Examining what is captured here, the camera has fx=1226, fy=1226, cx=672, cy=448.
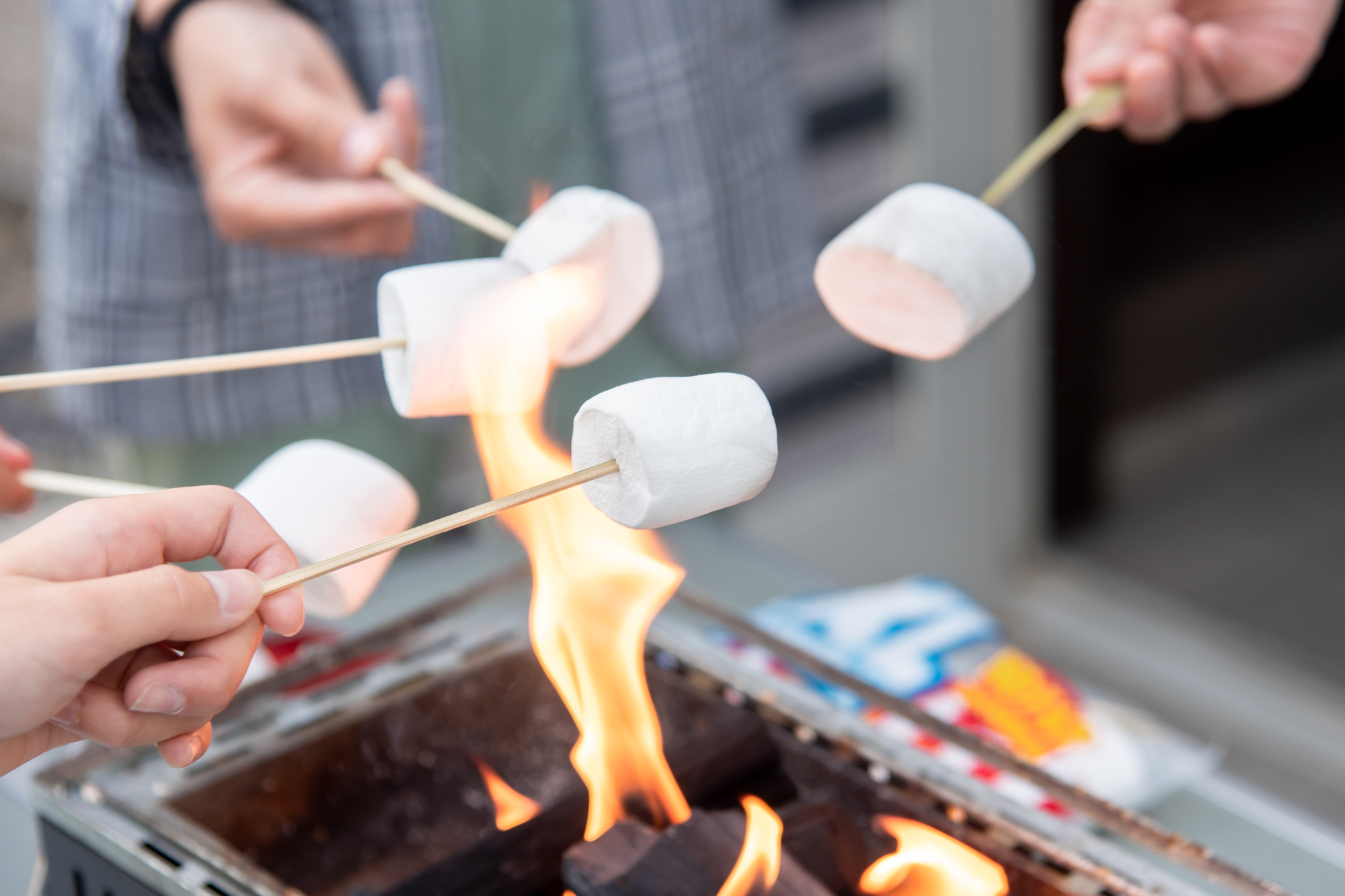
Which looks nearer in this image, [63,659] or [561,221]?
[63,659]

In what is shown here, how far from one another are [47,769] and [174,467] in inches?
31.3

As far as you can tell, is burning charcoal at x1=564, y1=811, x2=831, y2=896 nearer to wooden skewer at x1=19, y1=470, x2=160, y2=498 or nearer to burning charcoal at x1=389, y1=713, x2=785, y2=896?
burning charcoal at x1=389, y1=713, x2=785, y2=896

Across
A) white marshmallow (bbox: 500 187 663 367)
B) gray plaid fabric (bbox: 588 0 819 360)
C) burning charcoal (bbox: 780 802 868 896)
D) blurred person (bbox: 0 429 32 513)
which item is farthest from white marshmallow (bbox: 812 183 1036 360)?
gray plaid fabric (bbox: 588 0 819 360)

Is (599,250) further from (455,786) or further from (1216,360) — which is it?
(1216,360)

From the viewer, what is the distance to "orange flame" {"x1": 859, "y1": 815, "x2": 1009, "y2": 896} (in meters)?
0.81

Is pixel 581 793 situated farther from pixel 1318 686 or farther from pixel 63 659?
pixel 1318 686

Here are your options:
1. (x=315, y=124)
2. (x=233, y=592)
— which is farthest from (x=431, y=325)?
(x=315, y=124)

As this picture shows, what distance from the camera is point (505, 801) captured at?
0.96 metres

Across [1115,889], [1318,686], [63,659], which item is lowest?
[1318,686]

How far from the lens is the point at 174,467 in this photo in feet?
5.43

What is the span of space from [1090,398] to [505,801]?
91.4 inches

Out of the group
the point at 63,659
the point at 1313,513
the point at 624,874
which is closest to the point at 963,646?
the point at 624,874

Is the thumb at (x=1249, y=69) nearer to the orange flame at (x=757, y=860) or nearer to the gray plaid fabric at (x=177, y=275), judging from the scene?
the orange flame at (x=757, y=860)

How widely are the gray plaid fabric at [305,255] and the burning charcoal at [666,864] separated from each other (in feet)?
2.62
